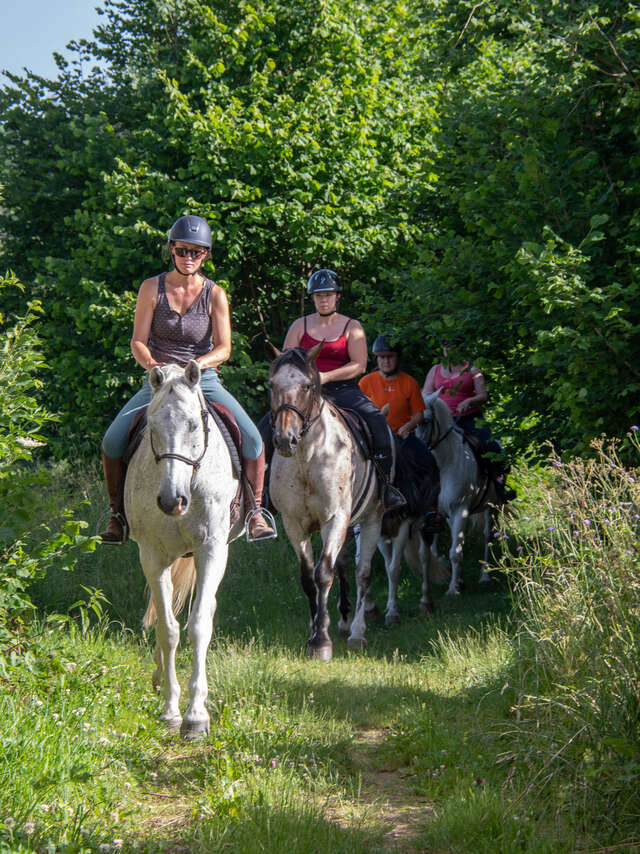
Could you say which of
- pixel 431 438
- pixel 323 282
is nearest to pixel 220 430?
pixel 323 282

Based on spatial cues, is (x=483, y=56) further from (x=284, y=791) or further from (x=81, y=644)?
(x=284, y=791)

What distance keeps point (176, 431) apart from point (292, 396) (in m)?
2.19

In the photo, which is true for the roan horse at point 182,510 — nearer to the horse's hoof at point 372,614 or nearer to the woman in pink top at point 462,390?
the horse's hoof at point 372,614

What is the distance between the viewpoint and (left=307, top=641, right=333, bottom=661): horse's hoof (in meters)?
7.54

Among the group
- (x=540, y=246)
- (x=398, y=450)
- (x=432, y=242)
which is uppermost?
(x=432, y=242)

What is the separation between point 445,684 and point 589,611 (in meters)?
2.07

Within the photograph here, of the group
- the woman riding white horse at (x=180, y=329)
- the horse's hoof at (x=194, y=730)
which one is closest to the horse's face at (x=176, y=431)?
the woman riding white horse at (x=180, y=329)

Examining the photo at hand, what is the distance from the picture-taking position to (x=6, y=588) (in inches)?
208

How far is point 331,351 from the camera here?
8.38 metres

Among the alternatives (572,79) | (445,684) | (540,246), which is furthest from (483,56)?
(445,684)

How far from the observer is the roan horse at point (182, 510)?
522 centimetres

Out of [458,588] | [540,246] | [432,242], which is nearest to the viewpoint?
[540,246]

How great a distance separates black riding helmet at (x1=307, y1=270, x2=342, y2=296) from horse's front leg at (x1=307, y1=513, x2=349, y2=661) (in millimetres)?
2088

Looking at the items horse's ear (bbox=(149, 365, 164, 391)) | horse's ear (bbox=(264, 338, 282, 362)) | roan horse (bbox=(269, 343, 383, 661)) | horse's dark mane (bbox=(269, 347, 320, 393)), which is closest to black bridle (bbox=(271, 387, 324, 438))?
roan horse (bbox=(269, 343, 383, 661))
